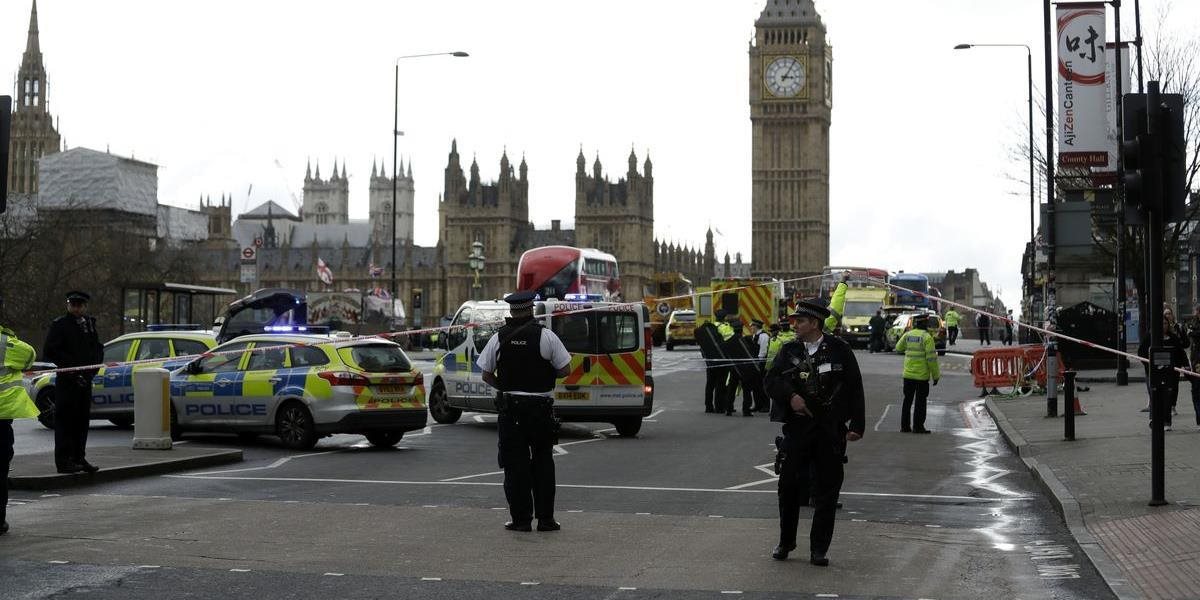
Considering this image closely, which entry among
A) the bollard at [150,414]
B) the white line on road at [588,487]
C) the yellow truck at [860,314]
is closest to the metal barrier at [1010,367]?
the white line on road at [588,487]

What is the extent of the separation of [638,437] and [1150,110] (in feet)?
35.9

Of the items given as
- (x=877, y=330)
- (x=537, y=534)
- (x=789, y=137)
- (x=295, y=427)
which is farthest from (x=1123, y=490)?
(x=789, y=137)

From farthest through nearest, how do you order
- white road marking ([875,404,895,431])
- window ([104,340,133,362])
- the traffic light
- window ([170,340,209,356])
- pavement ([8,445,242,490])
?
white road marking ([875,404,895,431])
window ([170,340,209,356])
window ([104,340,133,362])
pavement ([8,445,242,490])
the traffic light

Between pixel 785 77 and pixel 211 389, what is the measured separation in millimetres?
133068

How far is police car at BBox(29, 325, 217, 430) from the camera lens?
2209 cm

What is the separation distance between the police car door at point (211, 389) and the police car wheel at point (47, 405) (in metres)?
3.22

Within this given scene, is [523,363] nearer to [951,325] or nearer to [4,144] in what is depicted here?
[4,144]

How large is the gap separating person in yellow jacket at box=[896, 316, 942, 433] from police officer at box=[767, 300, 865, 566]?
12312mm

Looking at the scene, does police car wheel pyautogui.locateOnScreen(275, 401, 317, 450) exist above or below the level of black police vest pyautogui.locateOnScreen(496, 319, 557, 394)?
below

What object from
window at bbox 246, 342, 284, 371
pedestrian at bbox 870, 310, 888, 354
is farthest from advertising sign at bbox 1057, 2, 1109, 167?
pedestrian at bbox 870, 310, 888, 354

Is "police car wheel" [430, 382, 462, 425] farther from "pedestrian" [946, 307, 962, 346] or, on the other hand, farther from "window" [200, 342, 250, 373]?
"pedestrian" [946, 307, 962, 346]

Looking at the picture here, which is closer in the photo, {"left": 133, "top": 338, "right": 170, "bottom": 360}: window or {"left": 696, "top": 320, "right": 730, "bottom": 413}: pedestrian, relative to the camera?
{"left": 133, "top": 338, "right": 170, "bottom": 360}: window

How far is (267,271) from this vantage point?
621 feet

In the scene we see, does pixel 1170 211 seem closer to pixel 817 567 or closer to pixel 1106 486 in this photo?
pixel 1106 486
